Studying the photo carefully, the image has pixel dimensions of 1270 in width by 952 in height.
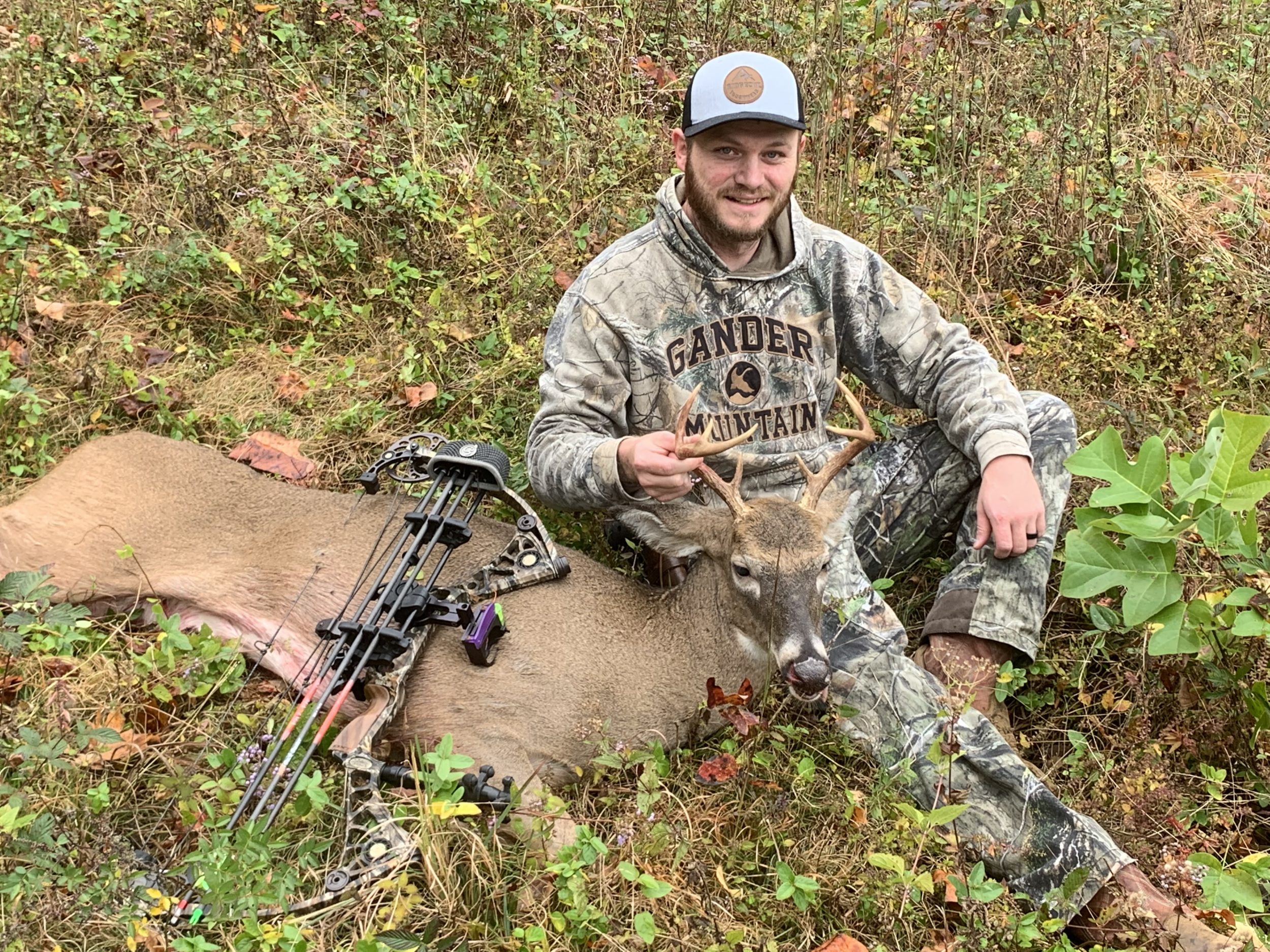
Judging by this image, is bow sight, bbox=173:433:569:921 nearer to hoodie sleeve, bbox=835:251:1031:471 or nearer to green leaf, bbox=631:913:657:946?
green leaf, bbox=631:913:657:946

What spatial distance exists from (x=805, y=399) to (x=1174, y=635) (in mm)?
1452

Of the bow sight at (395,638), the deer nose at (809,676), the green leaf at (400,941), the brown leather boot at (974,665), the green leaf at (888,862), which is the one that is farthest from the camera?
the brown leather boot at (974,665)

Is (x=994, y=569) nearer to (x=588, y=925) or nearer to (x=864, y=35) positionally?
(x=588, y=925)

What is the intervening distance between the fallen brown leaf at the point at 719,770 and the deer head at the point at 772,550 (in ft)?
1.09

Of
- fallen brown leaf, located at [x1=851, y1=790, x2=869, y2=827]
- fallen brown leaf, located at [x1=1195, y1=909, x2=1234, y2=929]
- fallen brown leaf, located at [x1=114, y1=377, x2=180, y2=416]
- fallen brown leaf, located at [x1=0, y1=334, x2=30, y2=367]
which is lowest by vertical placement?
fallen brown leaf, located at [x1=851, y1=790, x2=869, y2=827]

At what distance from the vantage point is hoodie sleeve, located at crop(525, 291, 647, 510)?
153 inches

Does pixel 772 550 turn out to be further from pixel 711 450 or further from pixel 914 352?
pixel 914 352

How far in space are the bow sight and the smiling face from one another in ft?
3.61

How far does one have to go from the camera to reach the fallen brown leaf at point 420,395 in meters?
5.17

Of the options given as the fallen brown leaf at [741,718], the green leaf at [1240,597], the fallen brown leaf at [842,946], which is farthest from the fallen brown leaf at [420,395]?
the green leaf at [1240,597]

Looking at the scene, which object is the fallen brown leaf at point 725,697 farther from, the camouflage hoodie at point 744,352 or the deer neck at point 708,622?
→ the camouflage hoodie at point 744,352

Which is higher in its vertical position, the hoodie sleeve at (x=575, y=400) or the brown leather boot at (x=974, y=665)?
the hoodie sleeve at (x=575, y=400)

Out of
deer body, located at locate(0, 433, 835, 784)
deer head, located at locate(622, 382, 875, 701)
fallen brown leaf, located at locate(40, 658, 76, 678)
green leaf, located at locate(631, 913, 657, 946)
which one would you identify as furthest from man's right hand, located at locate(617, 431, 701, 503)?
fallen brown leaf, located at locate(40, 658, 76, 678)

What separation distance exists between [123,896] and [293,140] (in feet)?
14.0
